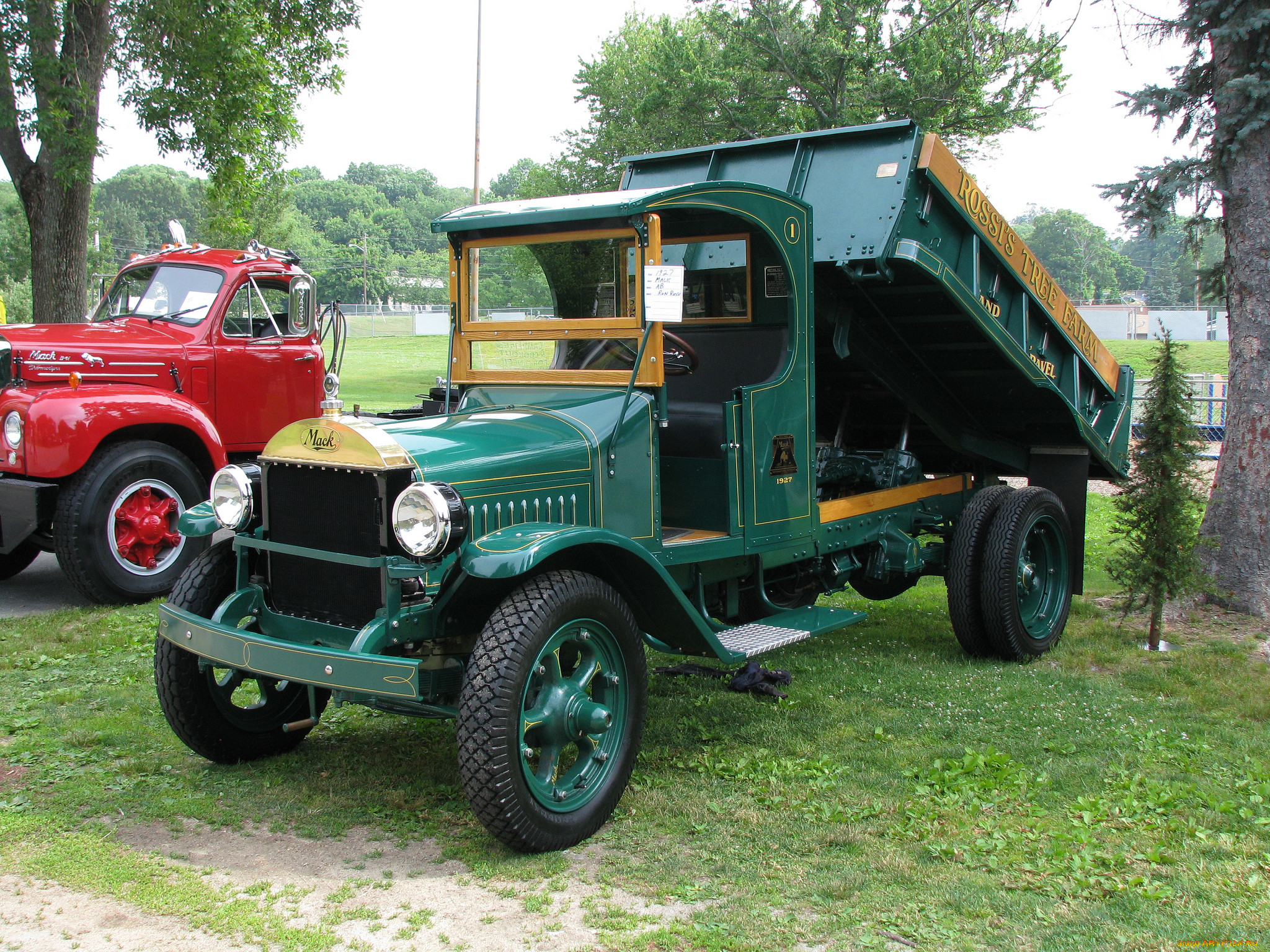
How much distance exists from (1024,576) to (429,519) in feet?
13.5

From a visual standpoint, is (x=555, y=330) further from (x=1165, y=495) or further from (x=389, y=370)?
(x=389, y=370)

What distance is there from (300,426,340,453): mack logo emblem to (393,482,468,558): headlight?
435 millimetres

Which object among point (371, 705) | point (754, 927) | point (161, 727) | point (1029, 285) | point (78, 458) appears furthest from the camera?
point (78, 458)

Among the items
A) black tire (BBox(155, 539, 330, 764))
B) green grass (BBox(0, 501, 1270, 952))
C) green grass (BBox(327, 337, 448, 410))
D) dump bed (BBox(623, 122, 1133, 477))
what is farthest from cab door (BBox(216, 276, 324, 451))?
green grass (BBox(327, 337, 448, 410))

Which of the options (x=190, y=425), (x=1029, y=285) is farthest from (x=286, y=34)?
(x=1029, y=285)

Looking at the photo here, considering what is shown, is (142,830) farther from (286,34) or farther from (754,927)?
(286,34)

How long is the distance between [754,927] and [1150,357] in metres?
4.70

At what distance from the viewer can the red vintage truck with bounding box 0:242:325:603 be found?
6988 millimetres

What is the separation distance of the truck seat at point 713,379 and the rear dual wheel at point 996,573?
1.66 metres

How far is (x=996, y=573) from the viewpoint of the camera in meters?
5.95

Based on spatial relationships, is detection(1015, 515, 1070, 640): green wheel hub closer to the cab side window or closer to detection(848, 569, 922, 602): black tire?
detection(848, 569, 922, 602): black tire

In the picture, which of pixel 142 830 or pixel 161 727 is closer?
pixel 142 830

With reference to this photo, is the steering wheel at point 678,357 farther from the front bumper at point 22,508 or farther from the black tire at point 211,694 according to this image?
the front bumper at point 22,508

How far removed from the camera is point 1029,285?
239 inches
